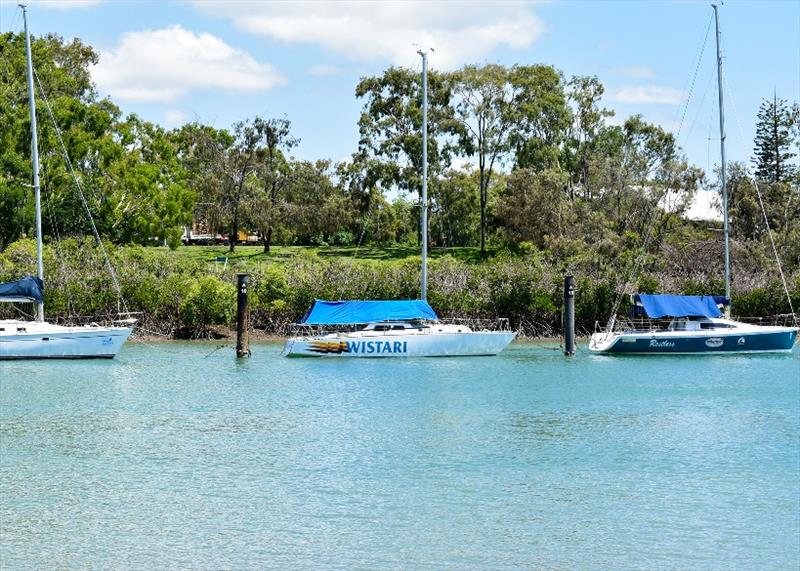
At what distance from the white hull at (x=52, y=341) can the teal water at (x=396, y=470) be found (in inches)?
118

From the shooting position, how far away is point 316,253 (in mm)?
82312

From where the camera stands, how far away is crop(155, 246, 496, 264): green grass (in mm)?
80750

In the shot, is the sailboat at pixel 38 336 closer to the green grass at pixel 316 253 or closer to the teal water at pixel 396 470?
the teal water at pixel 396 470

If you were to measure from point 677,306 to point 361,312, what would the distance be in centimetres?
1495

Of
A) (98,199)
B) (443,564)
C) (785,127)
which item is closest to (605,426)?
(443,564)

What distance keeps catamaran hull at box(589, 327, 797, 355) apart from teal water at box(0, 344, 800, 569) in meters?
7.59

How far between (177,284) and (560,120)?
37.1 m

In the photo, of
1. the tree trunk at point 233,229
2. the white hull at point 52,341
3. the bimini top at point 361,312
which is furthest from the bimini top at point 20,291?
the tree trunk at point 233,229

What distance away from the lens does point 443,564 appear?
59.2 ft

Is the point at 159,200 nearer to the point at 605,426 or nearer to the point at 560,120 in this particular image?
the point at 560,120

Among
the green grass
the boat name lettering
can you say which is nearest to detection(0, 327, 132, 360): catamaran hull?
the boat name lettering

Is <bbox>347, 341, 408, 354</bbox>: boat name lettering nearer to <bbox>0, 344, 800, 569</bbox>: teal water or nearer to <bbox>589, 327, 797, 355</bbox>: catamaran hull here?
<bbox>0, 344, 800, 569</bbox>: teal water

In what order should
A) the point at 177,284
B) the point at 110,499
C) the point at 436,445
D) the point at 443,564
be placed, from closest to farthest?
the point at 443,564 → the point at 110,499 → the point at 436,445 → the point at 177,284

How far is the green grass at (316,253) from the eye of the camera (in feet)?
265
